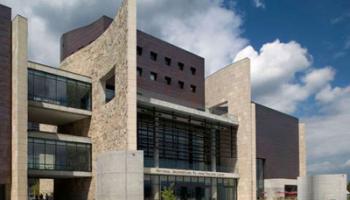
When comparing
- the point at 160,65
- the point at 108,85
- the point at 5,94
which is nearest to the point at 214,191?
the point at 160,65

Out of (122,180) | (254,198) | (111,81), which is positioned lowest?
(254,198)

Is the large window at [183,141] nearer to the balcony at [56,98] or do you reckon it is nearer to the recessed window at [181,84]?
the recessed window at [181,84]

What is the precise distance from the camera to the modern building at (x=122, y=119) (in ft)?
120

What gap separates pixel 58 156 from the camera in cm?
4253

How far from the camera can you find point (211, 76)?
203ft

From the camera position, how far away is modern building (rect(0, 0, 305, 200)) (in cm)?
3656

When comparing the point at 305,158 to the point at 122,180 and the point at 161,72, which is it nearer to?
the point at 161,72

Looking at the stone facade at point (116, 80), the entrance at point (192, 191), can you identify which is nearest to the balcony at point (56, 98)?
the stone facade at point (116, 80)

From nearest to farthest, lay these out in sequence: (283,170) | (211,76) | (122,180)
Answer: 1. (122,180)
2. (211,76)
3. (283,170)

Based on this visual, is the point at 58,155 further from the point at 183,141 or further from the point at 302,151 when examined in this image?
the point at 302,151

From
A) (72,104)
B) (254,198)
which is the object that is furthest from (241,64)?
(72,104)

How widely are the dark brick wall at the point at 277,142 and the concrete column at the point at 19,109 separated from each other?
3462 centimetres

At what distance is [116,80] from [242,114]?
20374 mm

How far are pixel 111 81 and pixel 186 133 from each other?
34.4ft
